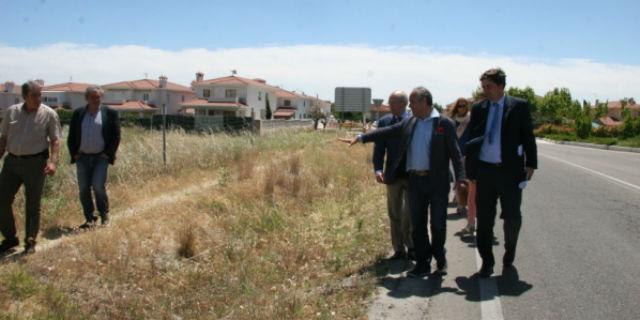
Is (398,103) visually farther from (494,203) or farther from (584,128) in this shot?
(584,128)

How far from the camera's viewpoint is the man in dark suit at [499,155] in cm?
568

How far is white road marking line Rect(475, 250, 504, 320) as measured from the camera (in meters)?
4.74

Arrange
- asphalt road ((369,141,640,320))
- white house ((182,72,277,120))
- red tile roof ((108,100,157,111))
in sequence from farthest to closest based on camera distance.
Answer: red tile roof ((108,100,157,111)), white house ((182,72,277,120)), asphalt road ((369,141,640,320))

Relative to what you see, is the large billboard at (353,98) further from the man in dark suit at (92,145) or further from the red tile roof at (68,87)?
the red tile roof at (68,87)

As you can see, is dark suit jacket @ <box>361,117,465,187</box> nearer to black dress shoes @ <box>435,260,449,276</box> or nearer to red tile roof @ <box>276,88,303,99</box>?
black dress shoes @ <box>435,260,449,276</box>

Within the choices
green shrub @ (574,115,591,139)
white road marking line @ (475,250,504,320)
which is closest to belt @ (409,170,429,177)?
white road marking line @ (475,250,504,320)

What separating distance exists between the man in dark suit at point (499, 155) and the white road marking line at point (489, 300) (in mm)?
178

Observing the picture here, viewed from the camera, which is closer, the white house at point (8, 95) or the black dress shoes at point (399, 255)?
the black dress shoes at point (399, 255)

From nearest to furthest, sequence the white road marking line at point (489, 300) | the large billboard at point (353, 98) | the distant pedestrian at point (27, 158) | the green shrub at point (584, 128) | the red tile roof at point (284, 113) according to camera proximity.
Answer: the white road marking line at point (489, 300) < the distant pedestrian at point (27, 158) < the large billboard at point (353, 98) < the green shrub at point (584, 128) < the red tile roof at point (284, 113)

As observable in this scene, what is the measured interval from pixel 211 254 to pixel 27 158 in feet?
7.76

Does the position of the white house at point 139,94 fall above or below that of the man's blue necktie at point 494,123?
above

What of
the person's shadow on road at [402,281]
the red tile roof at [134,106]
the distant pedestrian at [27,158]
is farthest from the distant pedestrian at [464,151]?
the red tile roof at [134,106]

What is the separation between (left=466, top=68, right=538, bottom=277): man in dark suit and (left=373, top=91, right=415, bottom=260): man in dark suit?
0.81 meters

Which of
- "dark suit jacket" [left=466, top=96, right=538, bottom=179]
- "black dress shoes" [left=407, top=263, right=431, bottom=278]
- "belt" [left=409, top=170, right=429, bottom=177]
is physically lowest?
"black dress shoes" [left=407, top=263, right=431, bottom=278]
